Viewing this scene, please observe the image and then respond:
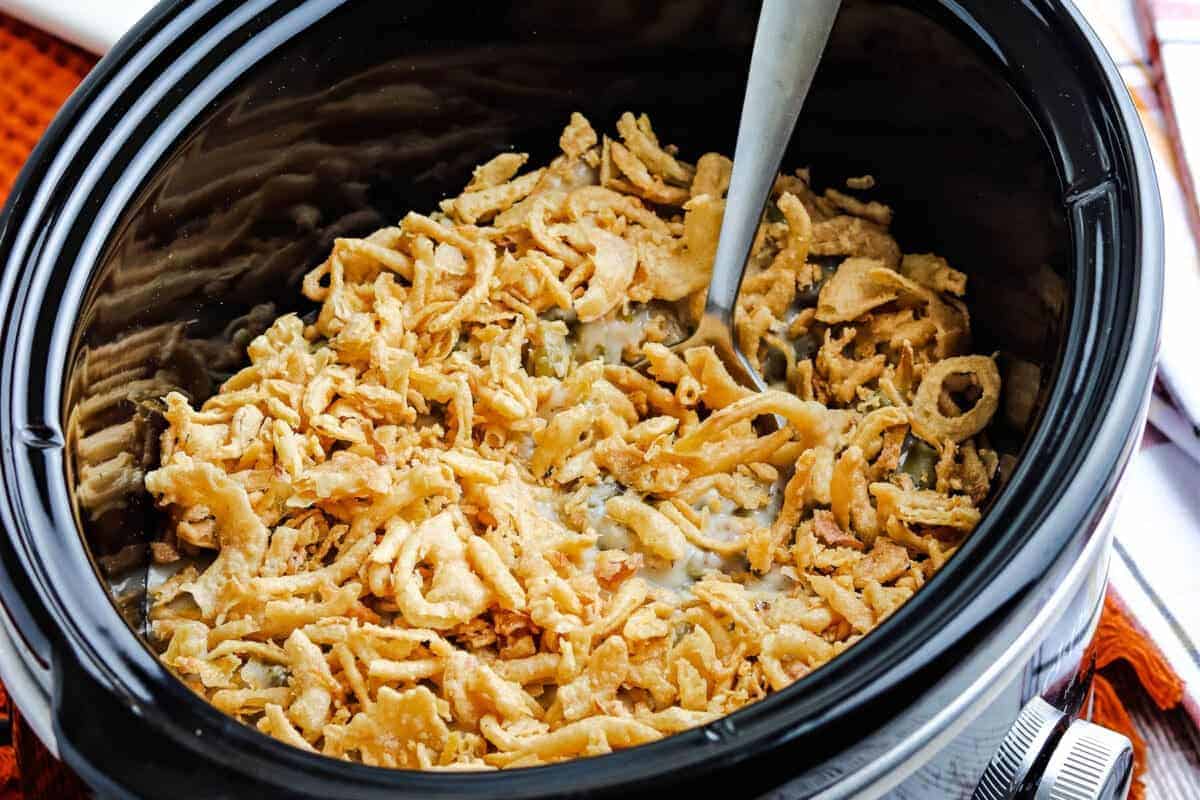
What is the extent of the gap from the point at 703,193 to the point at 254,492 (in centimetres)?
42

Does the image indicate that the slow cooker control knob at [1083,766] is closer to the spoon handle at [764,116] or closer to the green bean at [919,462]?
the green bean at [919,462]

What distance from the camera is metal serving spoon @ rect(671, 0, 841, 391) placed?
96 cm

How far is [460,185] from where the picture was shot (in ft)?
3.81

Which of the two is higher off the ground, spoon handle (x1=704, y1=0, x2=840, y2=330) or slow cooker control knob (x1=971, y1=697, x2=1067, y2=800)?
spoon handle (x1=704, y1=0, x2=840, y2=330)

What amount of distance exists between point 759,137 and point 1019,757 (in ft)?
1.52

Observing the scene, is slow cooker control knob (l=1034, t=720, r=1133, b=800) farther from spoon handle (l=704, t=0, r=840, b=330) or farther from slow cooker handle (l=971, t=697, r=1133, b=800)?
spoon handle (l=704, t=0, r=840, b=330)

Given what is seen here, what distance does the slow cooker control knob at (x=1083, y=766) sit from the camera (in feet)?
2.45

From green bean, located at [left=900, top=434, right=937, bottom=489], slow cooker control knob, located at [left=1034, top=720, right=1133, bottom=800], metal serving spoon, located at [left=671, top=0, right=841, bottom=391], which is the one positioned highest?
metal serving spoon, located at [left=671, top=0, right=841, bottom=391]

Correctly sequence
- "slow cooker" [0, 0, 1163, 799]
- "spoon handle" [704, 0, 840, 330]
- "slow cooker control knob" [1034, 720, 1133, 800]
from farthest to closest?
"spoon handle" [704, 0, 840, 330]
"slow cooker control knob" [1034, 720, 1133, 800]
"slow cooker" [0, 0, 1163, 799]

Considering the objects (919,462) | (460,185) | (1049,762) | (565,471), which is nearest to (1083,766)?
(1049,762)

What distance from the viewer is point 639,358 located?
3.49 ft

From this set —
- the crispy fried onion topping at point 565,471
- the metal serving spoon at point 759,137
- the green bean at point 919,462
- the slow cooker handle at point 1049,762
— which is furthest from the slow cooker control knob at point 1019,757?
the metal serving spoon at point 759,137

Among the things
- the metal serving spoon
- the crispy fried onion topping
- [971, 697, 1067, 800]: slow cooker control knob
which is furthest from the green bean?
[971, 697, 1067, 800]: slow cooker control knob

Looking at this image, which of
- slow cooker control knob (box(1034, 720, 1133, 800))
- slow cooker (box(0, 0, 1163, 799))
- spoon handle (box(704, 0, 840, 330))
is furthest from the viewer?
spoon handle (box(704, 0, 840, 330))
